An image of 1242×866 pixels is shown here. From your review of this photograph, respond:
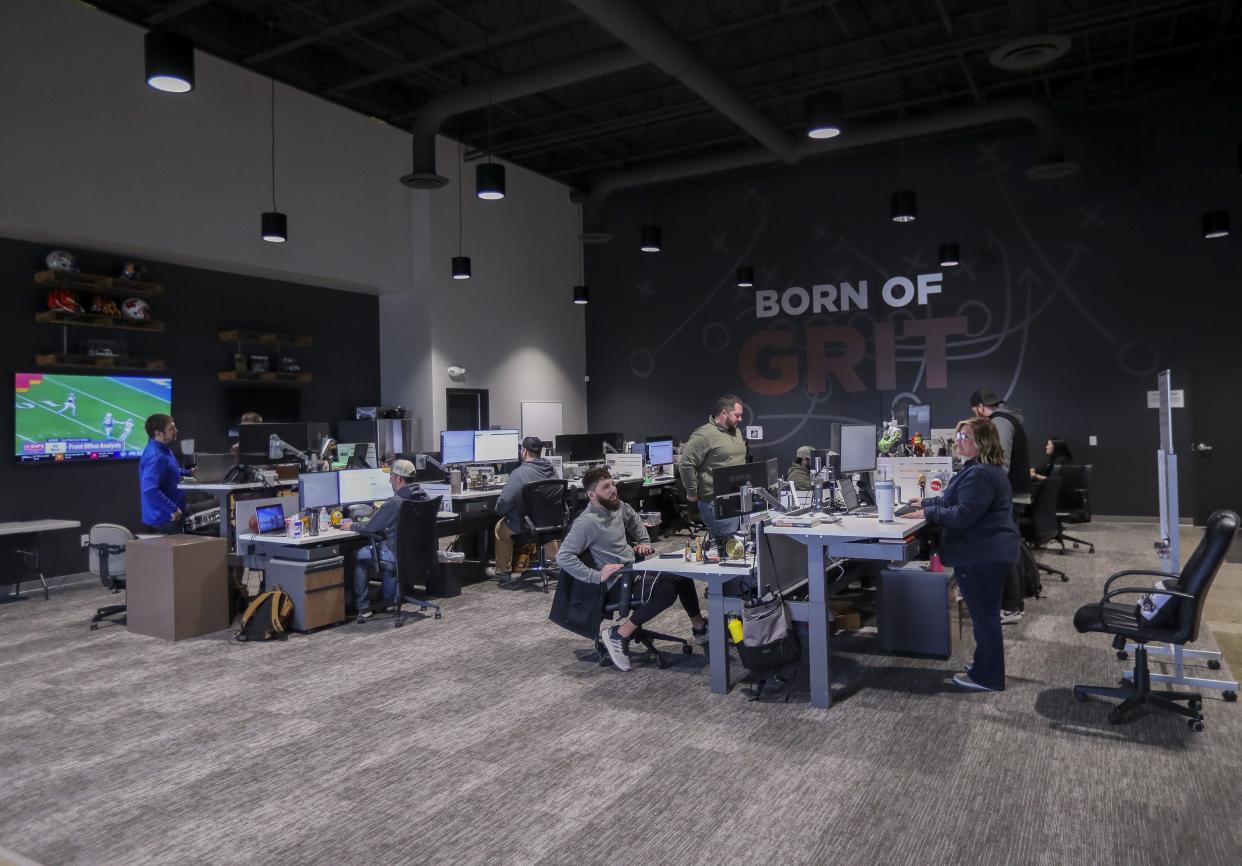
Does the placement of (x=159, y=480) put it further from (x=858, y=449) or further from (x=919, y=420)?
(x=919, y=420)

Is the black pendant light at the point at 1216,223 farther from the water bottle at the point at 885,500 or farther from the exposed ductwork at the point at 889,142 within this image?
the water bottle at the point at 885,500

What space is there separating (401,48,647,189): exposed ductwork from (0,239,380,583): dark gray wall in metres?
2.61

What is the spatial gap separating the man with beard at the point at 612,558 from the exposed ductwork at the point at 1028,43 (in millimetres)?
4500

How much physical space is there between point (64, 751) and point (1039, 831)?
4163mm

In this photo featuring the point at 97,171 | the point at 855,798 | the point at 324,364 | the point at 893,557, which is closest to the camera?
the point at 855,798

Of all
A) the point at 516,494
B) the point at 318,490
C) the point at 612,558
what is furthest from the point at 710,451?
the point at 318,490

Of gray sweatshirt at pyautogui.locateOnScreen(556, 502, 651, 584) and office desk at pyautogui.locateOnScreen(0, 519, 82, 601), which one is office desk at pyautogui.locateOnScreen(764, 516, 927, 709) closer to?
gray sweatshirt at pyautogui.locateOnScreen(556, 502, 651, 584)

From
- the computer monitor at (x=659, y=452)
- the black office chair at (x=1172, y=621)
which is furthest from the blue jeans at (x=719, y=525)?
the computer monitor at (x=659, y=452)

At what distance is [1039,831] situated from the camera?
9.71ft

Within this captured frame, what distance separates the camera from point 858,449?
6.14 meters

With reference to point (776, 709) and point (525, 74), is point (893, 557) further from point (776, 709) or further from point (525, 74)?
point (525, 74)

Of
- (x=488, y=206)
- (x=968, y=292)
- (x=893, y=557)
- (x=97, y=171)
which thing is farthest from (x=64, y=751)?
(x=968, y=292)

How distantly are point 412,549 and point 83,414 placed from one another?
450cm

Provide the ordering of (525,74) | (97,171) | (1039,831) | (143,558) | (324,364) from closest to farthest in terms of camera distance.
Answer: (1039,831) < (143,558) < (97,171) < (525,74) < (324,364)
